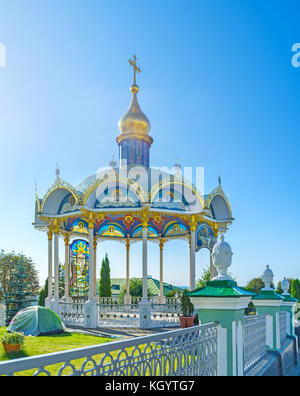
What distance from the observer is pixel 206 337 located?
4.46 m

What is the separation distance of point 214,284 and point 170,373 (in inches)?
59.2

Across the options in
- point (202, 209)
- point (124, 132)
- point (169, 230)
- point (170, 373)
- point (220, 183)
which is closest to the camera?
point (170, 373)

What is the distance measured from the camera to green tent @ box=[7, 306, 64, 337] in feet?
44.4

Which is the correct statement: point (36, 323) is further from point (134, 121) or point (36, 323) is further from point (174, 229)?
point (134, 121)

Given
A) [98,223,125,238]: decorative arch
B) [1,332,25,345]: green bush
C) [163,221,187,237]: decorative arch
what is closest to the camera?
[1,332,25,345]: green bush

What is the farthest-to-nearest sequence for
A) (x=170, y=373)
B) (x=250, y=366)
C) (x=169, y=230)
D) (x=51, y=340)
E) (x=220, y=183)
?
(x=169, y=230)
(x=220, y=183)
(x=51, y=340)
(x=250, y=366)
(x=170, y=373)

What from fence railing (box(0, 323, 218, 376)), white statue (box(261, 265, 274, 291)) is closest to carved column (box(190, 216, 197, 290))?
white statue (box(261, 265, 274, 291))

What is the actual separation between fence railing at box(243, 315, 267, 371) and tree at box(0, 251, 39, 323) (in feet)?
59.0

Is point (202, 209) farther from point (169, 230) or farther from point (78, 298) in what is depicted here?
point (78, 298)

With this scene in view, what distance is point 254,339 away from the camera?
6832 millimetres

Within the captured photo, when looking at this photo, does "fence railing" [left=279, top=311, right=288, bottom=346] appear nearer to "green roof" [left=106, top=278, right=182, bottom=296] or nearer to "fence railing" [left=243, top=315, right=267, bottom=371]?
"fence railing" [left=243, top=315, right=267, bottom=371]

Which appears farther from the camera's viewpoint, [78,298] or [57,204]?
[78,298]
